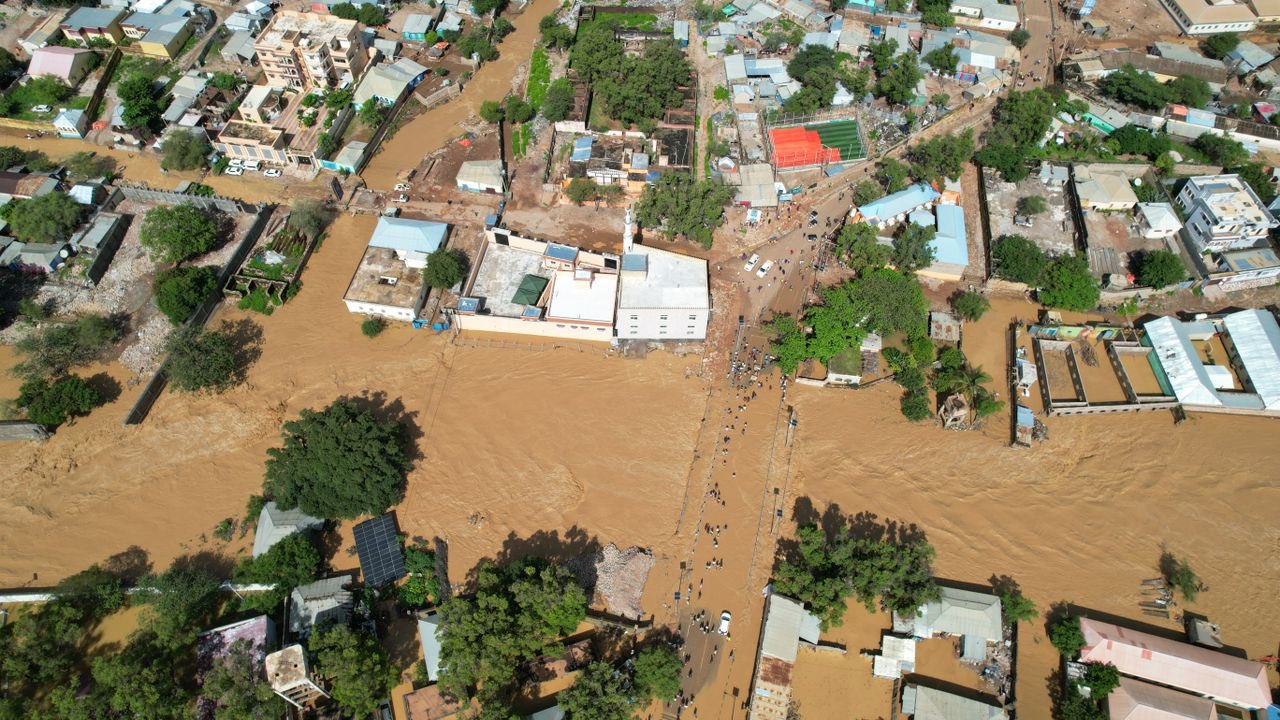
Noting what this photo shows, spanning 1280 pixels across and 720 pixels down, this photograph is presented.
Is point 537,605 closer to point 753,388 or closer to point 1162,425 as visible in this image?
point 753,388

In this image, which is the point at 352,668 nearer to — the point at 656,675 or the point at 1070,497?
the point at 656,675

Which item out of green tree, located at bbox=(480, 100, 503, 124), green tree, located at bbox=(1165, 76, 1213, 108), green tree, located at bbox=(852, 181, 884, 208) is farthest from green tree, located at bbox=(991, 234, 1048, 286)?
green tree, located at bbox=(480, 100, 503, 124)

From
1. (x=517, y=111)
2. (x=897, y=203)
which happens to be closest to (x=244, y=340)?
(x=517, y=111)

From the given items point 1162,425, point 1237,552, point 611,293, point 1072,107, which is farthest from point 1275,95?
point 611,293

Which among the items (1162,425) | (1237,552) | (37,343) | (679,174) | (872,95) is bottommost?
(37,343)

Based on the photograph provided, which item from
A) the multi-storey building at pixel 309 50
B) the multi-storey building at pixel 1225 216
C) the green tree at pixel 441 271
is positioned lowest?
the green tree at pixel 441 271

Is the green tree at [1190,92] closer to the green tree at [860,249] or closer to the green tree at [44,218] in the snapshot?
the green tree at [860,249]

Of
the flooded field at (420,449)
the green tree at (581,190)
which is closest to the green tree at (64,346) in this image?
the flooded field at (420,449)
